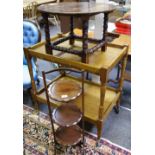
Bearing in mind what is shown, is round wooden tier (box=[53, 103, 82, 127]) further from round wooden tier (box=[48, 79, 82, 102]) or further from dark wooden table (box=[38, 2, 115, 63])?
dark wooden table (box=[38, 2, 115, 63])

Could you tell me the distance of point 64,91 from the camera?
1.34m

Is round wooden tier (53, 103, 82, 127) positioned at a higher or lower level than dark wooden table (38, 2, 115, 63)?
lower

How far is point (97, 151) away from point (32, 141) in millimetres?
565

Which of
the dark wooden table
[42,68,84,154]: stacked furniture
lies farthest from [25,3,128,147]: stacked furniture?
[42,68,84,154]: stacked furniture

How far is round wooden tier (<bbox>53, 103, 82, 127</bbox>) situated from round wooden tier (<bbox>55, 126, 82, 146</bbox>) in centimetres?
18

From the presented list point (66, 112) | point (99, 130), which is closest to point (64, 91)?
point (66, 112)

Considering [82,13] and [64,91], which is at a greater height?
[82,13]

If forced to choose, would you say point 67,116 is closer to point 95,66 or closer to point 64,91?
point 64,91

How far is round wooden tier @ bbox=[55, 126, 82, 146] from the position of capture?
1.41m

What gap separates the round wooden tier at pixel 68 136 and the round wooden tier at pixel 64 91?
1.18 feet

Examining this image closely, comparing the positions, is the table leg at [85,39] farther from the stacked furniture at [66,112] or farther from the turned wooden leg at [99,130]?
the turned wooden leg at [99,130]

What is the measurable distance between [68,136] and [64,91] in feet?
1.24
